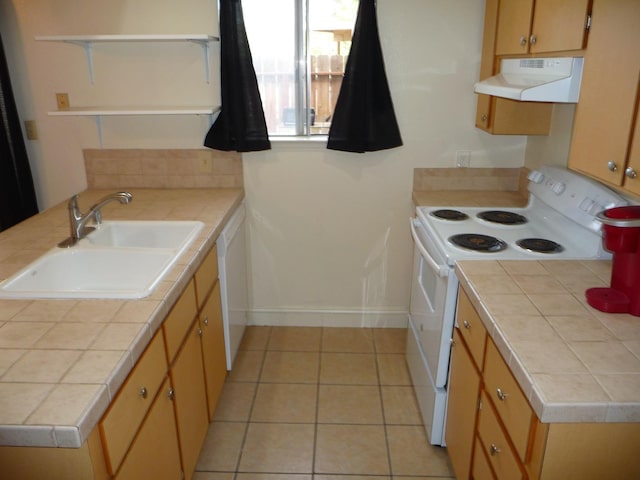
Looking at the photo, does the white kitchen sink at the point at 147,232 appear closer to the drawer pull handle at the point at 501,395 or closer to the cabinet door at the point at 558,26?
the drawer pull handle at the point at 501,395

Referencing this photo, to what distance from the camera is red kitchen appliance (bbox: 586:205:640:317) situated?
1472mm

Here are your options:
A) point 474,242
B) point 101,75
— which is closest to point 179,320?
point 474,242

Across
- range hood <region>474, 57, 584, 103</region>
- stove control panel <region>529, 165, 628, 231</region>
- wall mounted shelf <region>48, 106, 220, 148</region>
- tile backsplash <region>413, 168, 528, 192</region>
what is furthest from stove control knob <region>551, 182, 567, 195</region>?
wall mounted shelf <region>48, 106, 220, 148</region>

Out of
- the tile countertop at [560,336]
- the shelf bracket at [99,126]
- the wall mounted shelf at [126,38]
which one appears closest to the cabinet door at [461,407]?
the tile countertop at [560,336]

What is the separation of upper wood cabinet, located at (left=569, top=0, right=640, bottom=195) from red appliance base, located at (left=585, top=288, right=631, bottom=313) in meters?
0.34

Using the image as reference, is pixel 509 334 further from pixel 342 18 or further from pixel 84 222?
pixel 342 18

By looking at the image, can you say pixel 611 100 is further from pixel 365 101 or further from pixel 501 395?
pixel 365 101

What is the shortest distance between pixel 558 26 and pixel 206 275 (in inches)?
65.6

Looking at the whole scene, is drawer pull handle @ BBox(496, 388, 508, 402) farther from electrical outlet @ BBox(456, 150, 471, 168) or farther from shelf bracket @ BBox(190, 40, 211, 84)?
shelf bracket @ BBox(190, 40, 211, 84)

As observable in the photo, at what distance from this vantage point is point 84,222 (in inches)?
84.0

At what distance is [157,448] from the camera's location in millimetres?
1615

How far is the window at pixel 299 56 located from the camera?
2863 mm

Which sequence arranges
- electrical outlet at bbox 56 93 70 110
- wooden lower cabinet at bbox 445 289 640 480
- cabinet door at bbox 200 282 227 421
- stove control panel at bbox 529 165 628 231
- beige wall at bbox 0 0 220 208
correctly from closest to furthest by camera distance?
wooden lower cabinet at bbox 445 289 640 480
stove control panel at bbox 529 165 628 231
cabinet door at bbox 200 282 227 421
beige wall at bbox 0 0 220 208
electrical outlet at bbox 56 93 70 110

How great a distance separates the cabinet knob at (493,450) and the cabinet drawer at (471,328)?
244 mm
